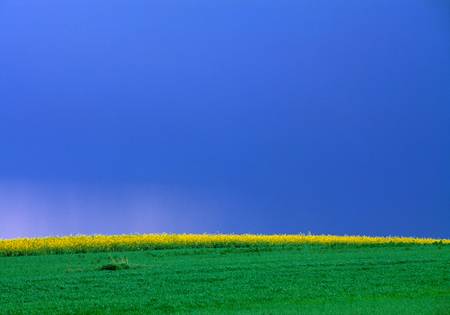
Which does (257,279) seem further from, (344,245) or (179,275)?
(344,245)

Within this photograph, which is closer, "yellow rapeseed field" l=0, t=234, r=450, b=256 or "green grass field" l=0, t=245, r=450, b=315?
"green grass field" l=0, t=245, r=450, b=315

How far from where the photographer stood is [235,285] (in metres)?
23.6

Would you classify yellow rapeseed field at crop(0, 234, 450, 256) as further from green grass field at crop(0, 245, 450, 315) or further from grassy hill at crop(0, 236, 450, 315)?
green grass field at crop(0, 245, 450, 315)

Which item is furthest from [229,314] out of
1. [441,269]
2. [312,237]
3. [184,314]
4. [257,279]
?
[312,237]

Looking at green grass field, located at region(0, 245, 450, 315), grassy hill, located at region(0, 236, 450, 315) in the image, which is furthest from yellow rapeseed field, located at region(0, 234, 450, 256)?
green grass field, located at region(0, 245, 450, 315)

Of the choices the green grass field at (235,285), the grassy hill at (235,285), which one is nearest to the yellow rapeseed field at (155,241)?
the grassy hill at (235,285)

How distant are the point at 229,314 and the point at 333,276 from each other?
26.7 ft

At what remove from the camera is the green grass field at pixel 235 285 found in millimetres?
19891

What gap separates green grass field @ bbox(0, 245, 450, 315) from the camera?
1989cm

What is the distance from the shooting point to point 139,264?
3094 cm

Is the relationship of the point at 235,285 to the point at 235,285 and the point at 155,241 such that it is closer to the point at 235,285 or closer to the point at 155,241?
the point at 235,285

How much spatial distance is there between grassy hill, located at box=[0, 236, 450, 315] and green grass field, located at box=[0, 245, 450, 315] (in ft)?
0.10

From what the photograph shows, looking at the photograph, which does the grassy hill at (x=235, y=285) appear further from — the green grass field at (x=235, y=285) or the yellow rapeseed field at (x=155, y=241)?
the yellow rapeseed field at (x=155, y=241)

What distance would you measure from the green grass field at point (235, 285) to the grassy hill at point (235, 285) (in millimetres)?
29
